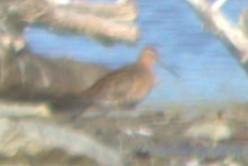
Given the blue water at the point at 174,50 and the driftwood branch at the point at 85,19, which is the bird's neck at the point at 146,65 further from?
the driftwood branch at the point at 85,19

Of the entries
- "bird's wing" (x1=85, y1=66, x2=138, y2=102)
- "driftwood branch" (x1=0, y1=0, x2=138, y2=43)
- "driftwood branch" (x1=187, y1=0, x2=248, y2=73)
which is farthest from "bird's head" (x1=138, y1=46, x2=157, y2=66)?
"driftwood branch" (x1=187, y1=0, x2=248, y2=73)

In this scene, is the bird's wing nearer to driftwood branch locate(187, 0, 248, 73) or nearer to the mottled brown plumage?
the mottled brown plumage

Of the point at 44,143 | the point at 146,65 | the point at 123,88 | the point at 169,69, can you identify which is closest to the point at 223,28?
the point at 169,69

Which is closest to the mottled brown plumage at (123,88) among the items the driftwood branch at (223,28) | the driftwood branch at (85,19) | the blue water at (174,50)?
the blue water at (174,50)

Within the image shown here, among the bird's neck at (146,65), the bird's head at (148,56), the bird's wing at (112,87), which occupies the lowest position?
the bird's wing at (112,87)

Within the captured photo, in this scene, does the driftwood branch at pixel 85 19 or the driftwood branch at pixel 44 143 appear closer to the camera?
the driftwood branch at pixel 44 143

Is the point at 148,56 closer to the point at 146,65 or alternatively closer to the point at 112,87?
the point at 146,65

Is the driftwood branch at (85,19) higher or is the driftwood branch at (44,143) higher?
the driftwood branch at (85,19)
